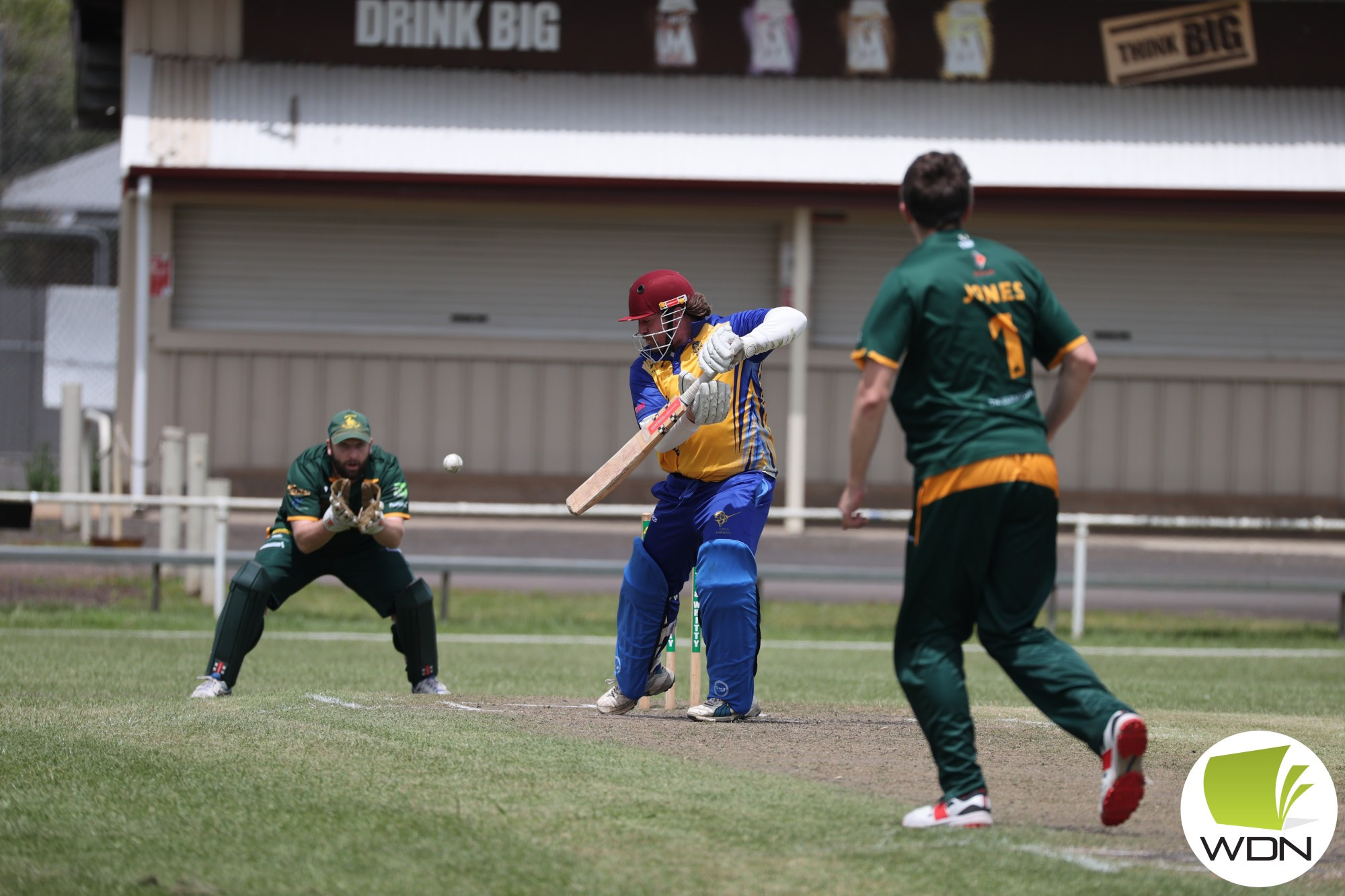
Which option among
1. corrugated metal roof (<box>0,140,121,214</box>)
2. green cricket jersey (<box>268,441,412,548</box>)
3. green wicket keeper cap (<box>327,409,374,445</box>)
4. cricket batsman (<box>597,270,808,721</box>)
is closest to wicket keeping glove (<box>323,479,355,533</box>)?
green cricket jersey (<box>268,441,412,548</box>)

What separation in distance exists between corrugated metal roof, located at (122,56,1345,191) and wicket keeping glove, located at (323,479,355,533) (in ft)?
38.0

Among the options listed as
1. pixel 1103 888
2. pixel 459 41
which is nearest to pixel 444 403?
pixel 459 41

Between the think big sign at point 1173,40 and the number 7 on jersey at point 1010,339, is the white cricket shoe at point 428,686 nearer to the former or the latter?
the number 7 on jersey at point 1010,339

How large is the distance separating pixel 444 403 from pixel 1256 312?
457 inches

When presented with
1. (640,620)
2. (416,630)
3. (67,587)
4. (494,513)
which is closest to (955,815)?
(640,620)

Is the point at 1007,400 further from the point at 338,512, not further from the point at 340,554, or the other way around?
the point at 340,554

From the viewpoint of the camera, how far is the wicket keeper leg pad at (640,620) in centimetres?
748

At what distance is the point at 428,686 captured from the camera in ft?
29.0

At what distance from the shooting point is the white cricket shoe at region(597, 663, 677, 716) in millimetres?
7531

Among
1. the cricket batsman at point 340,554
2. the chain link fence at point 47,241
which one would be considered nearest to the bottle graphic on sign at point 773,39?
the chain link fence at point 47,241

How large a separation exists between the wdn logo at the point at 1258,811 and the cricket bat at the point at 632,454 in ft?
8.93

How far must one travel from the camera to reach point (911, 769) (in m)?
5.94

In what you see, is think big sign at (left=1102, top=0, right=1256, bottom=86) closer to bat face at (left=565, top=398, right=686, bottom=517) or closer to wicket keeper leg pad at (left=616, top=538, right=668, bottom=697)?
wicket keeper leg pad at (left=616, top=538, right=668, bottom=697)

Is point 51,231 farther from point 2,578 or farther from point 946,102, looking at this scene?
point 946,102
